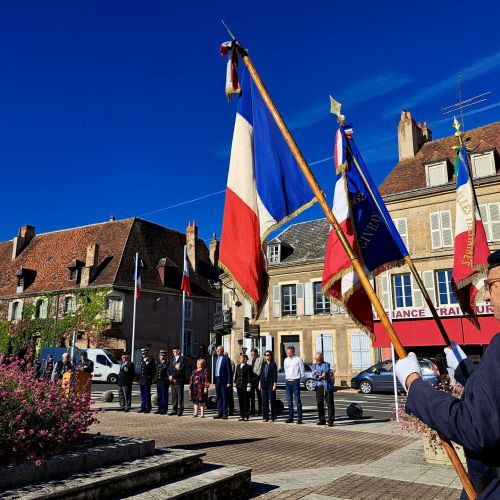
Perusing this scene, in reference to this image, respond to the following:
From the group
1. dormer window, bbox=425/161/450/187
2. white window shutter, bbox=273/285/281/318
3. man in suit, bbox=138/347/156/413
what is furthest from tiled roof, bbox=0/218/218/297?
man in suit, bbox=138/347/156/413

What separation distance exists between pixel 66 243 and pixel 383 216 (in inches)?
1551

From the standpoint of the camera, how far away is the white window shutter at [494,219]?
23.5m

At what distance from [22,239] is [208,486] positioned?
43567 mm

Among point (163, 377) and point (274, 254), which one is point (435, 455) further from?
point (274, 254)

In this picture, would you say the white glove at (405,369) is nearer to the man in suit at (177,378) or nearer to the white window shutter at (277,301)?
the man in suit at (177,378)

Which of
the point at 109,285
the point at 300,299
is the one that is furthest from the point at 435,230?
the point at 109,285

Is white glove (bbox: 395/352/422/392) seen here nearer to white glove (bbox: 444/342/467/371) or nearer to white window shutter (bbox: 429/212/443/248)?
white glove (bbox: 444/342/467/371)

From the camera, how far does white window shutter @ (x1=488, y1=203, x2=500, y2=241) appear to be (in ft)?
77.2

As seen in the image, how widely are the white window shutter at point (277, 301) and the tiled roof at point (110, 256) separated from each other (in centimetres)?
1071

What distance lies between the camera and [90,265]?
3581 centimetres

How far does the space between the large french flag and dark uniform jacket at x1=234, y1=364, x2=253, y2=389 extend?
8.36 metres

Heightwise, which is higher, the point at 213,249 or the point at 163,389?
the point at 213,249

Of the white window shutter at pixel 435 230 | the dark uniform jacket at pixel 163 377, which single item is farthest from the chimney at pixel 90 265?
the white window shutter at pixel 435 230

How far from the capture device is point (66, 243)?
40.9 m
